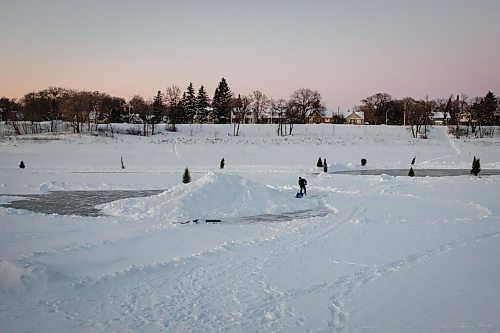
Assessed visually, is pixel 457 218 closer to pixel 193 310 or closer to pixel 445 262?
pixel 445 262

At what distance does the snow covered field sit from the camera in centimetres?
654

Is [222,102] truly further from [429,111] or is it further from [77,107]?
[429,111]

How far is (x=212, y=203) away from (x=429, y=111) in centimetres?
7216

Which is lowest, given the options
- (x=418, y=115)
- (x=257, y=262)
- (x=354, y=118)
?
(x=257, y=262)

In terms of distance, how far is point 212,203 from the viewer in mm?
15977

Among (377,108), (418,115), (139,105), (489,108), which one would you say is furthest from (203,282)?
(377,108)

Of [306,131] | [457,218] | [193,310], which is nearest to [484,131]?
[306,131]

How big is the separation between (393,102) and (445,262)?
104407 millimetres

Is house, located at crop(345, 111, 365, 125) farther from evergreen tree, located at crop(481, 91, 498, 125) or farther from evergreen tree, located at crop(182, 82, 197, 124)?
evergreen tree, located at crop(182, 82, 197, 124)

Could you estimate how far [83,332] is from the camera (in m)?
6.02

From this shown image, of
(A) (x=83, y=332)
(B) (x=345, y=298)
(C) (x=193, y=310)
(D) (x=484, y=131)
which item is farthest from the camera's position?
(D) (x=484, y=131)

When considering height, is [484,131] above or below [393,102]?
below

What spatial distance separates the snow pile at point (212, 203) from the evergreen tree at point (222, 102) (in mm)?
73227

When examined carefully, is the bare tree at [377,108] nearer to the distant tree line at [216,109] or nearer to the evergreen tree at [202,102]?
the distant tree line at [216,109]
